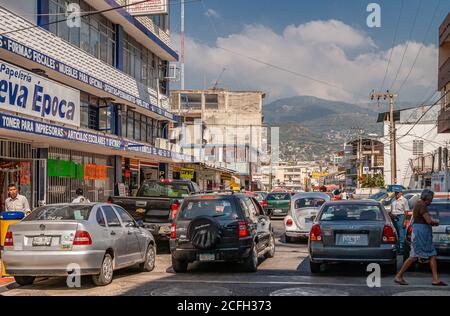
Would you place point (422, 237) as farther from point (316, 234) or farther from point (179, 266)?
point (179, 266)

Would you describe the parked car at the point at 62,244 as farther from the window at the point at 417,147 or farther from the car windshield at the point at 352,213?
the window at the point at 417,147

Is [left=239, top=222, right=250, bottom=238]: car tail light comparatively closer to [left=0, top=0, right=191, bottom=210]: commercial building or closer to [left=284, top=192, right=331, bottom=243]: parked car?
[left=284, top=192, right=331, bottom=243]: parked car

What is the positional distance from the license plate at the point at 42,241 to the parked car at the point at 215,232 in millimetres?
2821

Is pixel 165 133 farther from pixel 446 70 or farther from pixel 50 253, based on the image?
pixel 50 253

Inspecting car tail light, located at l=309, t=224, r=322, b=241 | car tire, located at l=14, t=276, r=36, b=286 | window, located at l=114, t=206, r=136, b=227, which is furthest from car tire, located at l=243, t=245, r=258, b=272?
car tire, located at l=14, t=276, r=36, b=286

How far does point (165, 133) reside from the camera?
37.6 metres

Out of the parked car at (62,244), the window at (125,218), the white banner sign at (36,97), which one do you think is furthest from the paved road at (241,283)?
the white banner sign at (36,97)

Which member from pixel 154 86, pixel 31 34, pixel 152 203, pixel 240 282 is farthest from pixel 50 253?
pixel 154 86

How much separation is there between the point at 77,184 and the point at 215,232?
13189 millimetres

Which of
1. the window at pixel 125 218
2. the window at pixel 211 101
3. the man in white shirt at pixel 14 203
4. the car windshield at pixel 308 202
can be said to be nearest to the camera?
the window at pixel 125 218

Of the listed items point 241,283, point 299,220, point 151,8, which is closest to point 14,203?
point 241,283

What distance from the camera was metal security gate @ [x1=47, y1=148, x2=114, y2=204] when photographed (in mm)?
20891

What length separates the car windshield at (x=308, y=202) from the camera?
19422 millimetres
